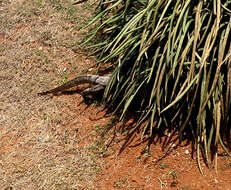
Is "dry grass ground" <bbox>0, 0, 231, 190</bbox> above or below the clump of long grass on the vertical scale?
below

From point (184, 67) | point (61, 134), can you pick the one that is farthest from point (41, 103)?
point (184, 67)

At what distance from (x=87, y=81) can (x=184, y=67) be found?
4.58 feet

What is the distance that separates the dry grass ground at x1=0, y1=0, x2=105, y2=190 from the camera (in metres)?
4.21

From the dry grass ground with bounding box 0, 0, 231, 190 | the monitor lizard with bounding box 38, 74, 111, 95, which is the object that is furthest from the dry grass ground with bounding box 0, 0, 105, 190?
the monitor lizard with bounding box 38, 74, 111, 95

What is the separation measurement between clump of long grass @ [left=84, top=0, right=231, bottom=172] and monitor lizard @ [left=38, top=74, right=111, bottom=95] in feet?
1.07

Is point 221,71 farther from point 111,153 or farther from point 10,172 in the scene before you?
point 10,172

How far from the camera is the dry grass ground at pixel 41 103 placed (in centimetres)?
421

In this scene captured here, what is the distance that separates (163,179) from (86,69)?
203 cm

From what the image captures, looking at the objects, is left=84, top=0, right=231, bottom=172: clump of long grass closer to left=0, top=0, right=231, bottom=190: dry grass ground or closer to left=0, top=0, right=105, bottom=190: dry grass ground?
left=0, top=0, right=231, bottom=190: dry grass ground

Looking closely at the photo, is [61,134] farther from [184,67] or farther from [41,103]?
[184,67]

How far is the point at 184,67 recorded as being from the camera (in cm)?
397

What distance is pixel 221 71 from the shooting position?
12.6 ft

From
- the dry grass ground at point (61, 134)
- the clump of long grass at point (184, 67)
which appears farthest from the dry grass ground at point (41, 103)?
the clump of long grass at point (184, 67)

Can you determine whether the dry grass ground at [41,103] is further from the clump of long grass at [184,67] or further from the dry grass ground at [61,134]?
the clump of long grass at [184,67]
